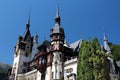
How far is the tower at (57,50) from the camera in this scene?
47.7 m

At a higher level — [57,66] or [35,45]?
[35,45]

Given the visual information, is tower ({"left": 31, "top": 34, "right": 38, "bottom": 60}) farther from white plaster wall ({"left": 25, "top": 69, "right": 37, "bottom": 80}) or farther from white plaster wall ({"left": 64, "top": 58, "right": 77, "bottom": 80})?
white plaster wall ({"left": 64, "top": 58, "right": 77, "bottom": 80})

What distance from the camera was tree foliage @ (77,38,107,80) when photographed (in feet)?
122

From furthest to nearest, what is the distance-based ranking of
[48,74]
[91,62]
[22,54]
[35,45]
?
[35,45]
[22,54]
[48,74]
[91,62]

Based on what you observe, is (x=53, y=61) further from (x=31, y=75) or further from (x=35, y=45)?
(x=35, y=45)

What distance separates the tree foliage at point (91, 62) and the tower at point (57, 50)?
934cm

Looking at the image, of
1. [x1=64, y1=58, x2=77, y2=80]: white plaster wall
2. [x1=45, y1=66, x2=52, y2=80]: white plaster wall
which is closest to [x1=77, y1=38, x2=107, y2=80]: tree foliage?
[x1=64, y1=58, x2=77, y2=80]: white plaster wall

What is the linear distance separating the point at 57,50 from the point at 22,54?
22257 millimetres

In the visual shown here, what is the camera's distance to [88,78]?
37312 mm

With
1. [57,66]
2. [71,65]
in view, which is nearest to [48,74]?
[57,66]

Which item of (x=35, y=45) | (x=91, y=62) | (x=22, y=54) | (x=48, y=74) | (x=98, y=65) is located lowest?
(x=48, y=74)

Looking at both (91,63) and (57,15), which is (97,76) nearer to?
(91,63)

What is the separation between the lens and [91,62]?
38.5 metres

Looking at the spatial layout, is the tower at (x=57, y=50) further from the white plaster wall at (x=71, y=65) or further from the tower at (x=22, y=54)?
the tower at (x=22, y=54)
